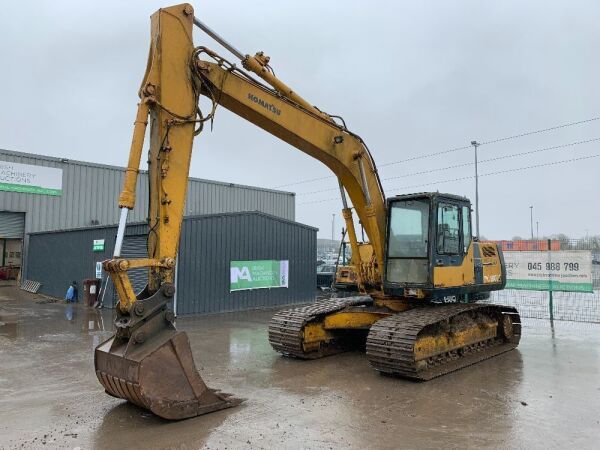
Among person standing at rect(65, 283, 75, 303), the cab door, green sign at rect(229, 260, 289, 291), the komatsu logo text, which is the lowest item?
person standing at rect(65, 283, 75, 303)

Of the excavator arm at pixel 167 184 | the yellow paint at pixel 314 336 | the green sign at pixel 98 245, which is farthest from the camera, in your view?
the green sign at pixel 98 245

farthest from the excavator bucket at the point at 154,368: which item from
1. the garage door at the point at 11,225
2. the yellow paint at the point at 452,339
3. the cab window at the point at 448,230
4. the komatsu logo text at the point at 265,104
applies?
the garage door at the point at 11,225

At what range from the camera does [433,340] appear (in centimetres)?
766

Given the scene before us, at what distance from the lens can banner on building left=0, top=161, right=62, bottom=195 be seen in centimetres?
2242

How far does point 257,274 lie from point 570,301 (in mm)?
10024

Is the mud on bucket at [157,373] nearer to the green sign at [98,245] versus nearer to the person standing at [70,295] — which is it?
the green sign at [98,245]

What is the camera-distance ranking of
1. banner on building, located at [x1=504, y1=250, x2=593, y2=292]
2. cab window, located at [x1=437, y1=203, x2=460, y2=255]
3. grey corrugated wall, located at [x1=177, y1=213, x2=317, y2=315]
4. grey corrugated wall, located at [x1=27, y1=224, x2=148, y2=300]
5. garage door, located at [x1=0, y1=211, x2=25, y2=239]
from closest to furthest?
cab window, located at [x1=437, y1=203, x2=460, y2=255] → banner on building, located at [x1=504, y1=250, x2=593, y2=292] → grey corrugated wall, located at [x1=177, y1=213, x2=317, y2=315] → grey corrugated wall, located at [x1=27, y1=224, x2=148, y2=300] → garage door, located at [x1=0, y1=211, x2=25, y2=239]

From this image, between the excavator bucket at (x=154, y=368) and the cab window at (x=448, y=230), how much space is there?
4767 mm

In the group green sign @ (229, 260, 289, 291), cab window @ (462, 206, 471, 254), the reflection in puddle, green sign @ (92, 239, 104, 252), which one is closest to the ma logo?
green sign @ (229, 260, 289, 291)

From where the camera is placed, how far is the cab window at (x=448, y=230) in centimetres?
840

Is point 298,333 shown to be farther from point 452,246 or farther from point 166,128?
point 166,128

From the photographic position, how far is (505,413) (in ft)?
19.0

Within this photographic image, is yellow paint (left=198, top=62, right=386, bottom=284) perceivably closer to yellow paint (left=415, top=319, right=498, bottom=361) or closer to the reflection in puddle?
yellow paint (left=415, top=319, right=498, bottom=361)

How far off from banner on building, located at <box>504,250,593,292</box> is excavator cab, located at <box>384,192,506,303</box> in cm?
559
